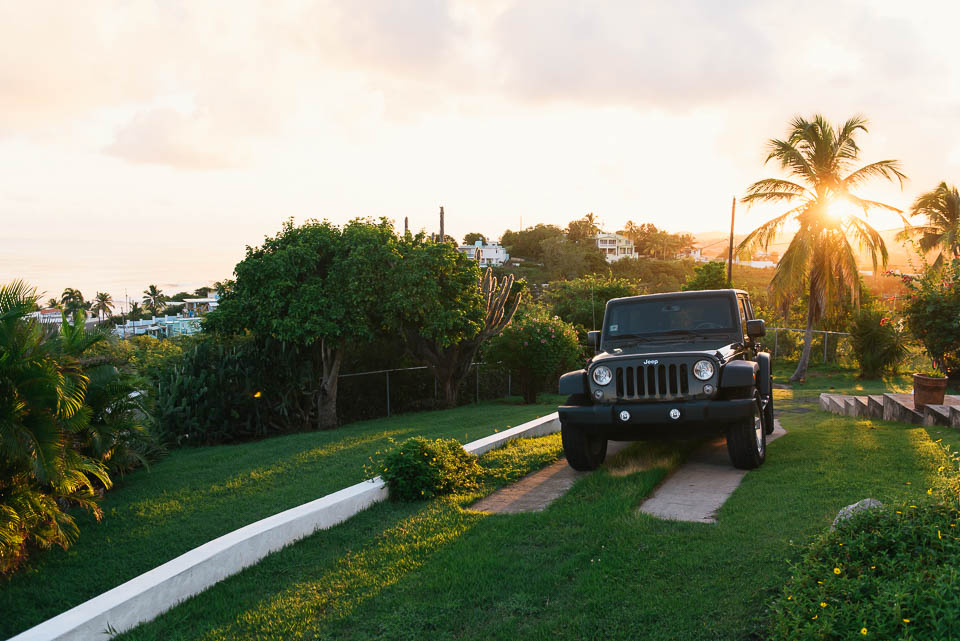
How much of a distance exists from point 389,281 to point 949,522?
11559mm

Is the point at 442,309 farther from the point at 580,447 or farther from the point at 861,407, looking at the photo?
the point at 861,407

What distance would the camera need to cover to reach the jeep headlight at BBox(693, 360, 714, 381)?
657 centimetres

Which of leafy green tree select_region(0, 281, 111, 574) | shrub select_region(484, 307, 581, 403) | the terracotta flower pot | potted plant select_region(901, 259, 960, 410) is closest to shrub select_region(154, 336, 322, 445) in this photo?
shrub select_region(484, 307, 581, 403)

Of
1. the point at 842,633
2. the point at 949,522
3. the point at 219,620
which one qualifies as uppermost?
the point at 949,522

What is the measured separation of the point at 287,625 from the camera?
12.4ft

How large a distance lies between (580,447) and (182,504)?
4113 millimetres

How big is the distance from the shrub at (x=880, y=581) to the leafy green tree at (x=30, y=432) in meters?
4.82

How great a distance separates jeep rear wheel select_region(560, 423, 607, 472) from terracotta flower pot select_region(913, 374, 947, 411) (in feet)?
17.8

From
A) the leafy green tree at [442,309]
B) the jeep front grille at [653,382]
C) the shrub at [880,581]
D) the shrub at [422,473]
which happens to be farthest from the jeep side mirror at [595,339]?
the leafy green tree at [442,309]

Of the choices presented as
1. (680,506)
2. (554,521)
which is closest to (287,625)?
(554,521)

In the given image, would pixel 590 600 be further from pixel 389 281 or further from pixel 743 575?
pixel 389 281

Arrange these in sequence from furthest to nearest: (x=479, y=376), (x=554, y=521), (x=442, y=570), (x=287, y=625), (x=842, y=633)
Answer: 1. (x=479, y=376)
2. (x=554, y=521)
3. (x=442, y=570)
4. (x=287, y=625)
5. (x=842, y=633)

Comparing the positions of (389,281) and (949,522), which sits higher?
(389,281)

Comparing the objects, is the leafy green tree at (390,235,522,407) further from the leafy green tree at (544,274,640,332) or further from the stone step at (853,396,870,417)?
the stone step at (853,396,870,417)
